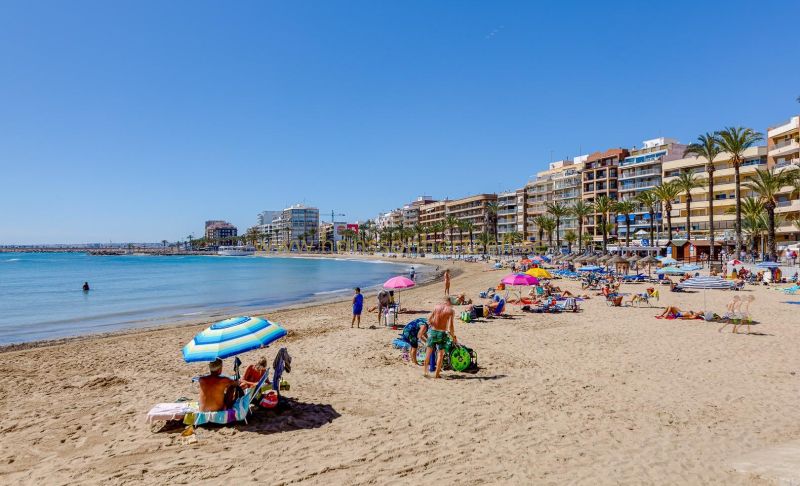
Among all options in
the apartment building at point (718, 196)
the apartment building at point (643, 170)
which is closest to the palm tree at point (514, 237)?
the apartment building at point (643, 170)

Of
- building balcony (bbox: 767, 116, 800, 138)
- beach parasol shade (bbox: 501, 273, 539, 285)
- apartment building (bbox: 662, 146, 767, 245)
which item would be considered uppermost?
building balcony (bbox: 767, 116, 800, 138)

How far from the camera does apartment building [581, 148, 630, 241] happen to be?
278 ft

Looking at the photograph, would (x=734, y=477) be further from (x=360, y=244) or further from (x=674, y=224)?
(x=360, y=244)

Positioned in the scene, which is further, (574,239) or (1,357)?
(574,239)

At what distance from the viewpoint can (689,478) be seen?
5.41 m

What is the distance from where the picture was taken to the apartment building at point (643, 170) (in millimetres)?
74625

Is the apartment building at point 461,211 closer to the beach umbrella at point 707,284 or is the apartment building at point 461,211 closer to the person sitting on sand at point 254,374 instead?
the beach umbrella at point 707,284

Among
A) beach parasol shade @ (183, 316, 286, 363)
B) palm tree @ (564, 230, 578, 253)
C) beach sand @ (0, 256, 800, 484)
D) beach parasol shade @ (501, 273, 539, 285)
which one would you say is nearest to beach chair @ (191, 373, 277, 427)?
beach sand @ (0, 256, 800, 484)

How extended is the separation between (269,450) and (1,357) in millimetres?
13171

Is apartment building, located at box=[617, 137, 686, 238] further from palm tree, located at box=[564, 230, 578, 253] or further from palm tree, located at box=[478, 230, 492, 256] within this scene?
palm tree, located at box=[478, 230, 492, 256]

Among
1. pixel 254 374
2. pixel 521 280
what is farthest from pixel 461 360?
pixel 521 280

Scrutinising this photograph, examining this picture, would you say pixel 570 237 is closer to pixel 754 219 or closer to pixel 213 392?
pixel 754 219

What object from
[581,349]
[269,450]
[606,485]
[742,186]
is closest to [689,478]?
[606,485]

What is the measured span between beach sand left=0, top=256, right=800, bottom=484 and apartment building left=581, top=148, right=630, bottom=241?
77687 mm
